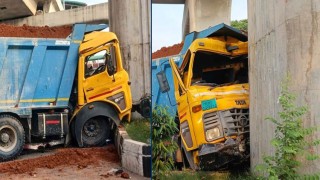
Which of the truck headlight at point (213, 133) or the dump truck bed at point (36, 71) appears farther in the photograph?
the dump truck bed at point (36, 71)

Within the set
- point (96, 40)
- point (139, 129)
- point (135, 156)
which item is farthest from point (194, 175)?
point (96, 40)

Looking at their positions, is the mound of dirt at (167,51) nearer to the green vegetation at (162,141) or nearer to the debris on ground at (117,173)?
the green vegetation at (162,141)

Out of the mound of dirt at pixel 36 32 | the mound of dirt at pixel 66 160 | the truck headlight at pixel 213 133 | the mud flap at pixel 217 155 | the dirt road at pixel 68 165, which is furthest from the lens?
the mound of dirt at pixel 36 32

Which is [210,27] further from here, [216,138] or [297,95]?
[297,95]

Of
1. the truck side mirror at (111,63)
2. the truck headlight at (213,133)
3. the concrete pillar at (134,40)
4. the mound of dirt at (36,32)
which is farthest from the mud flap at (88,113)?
the truck headlight at (213,133)

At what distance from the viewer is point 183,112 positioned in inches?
164

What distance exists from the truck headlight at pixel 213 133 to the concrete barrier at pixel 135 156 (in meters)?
1.32

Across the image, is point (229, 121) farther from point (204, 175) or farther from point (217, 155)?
point (204, 175)

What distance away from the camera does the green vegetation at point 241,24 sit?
507 cm

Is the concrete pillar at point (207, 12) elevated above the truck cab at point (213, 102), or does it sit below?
above

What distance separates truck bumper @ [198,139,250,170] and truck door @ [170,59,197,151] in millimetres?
193

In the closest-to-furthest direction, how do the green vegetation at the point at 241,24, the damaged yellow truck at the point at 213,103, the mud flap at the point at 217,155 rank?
1. the damaged yellow truck at the point at 213,103
2. the mud flap at the point at 217,155
3. the green vegetation at the point at 241,24

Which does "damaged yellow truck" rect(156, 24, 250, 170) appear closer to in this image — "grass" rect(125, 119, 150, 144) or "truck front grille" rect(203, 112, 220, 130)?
"truck front grille" rect(203, 112, 220, 130)

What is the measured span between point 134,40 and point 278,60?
548 cm
